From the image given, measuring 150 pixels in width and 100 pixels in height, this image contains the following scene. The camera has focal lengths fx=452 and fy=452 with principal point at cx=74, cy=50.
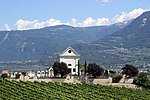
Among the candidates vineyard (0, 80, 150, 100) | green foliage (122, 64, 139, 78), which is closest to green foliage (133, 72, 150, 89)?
green foliage (122, 64, 139, 78)

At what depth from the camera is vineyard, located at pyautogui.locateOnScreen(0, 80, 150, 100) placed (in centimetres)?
5458

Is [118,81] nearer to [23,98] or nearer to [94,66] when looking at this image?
[94,66]

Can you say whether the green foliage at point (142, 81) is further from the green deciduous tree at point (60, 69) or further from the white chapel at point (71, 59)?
the white chapel at point (71, 59)

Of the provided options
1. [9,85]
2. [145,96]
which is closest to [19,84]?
[9,85]

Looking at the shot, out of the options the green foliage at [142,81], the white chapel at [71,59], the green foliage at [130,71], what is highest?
the white chapel at [71,59]

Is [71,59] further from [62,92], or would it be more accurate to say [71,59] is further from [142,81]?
[62,92]

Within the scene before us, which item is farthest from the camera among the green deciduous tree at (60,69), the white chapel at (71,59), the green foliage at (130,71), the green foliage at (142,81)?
the white chapel at (71,59)

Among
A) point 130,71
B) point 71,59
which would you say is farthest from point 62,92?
point 71,59

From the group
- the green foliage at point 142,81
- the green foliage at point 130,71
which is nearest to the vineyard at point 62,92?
the green foliage at point 142,81

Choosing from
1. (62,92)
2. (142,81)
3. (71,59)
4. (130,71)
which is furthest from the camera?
(71,59)

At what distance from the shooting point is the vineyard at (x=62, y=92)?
54584 millimetres

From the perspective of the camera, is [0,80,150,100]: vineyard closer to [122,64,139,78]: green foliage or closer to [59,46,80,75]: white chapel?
[122,64,139,78]: green foliage

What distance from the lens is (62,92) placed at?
61.7 meters

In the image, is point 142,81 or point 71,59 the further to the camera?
point 71,59
